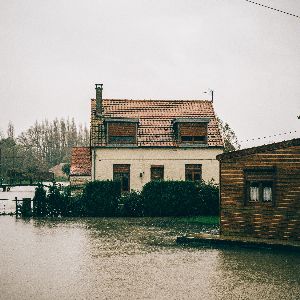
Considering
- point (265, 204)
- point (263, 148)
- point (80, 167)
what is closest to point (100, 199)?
point (265, 204)

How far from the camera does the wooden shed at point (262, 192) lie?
16141mm

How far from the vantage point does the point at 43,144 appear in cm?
11938

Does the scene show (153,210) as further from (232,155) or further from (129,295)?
(129,295)

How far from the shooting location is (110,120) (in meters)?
32.7

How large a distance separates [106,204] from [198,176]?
8938mm

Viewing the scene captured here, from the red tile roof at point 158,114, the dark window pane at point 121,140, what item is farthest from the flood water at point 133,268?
A: the red tile roof at point 158,114

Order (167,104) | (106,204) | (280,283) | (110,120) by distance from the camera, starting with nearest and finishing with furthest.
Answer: (280,283), (106,204), (110,120), (167,104)

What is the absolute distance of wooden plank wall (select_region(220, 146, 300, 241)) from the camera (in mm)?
16109

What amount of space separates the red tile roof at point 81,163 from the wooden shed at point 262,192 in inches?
935

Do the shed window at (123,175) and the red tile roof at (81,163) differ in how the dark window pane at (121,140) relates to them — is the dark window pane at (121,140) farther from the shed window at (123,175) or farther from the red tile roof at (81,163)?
the red tile roof at (81,163)

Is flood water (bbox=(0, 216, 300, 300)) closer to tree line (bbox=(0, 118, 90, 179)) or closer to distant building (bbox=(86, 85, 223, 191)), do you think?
distant building (bbox=(86, 85, 223, 191))

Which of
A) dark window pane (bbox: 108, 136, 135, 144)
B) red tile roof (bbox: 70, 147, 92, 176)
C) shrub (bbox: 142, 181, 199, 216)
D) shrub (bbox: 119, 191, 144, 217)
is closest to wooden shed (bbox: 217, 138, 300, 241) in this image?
shrub (bbox: 142, 181, 199, 216)

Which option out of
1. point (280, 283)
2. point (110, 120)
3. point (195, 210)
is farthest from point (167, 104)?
point (280, 283)

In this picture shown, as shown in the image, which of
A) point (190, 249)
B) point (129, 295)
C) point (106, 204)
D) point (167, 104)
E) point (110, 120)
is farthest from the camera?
point (167, 104)
